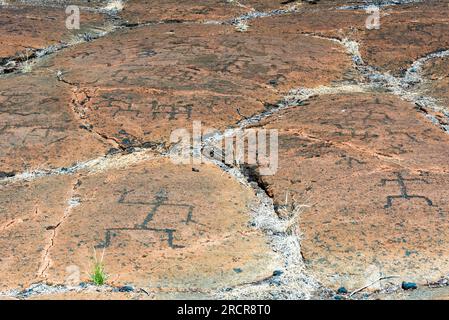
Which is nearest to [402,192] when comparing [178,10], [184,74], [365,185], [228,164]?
[365,185]

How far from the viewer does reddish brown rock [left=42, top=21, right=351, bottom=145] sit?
2654mm

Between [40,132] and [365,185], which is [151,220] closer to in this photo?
[365,185]

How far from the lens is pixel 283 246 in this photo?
190 cm

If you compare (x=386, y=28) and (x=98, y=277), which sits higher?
(x=386, y=28)

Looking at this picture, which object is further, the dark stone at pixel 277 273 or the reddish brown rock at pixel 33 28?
the reddish brown rock at pixel 33 28

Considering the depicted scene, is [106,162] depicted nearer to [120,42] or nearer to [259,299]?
[259,299]

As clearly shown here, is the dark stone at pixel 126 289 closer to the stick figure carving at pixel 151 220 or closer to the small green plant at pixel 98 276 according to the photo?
the small green plant at pixel 98 276

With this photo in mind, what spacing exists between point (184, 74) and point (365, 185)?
1.14 metres

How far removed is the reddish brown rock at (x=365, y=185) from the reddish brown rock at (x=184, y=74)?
0.79 ft

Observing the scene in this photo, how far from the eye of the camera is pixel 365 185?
2146 millimetres

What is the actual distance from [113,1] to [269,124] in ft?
6.90

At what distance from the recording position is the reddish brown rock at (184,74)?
8.71ft

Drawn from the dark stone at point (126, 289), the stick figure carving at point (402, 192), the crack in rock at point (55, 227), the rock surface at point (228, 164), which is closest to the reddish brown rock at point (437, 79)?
the rock surface at point (228, 164)

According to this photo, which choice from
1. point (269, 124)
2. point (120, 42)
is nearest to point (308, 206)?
point (269, 124)
